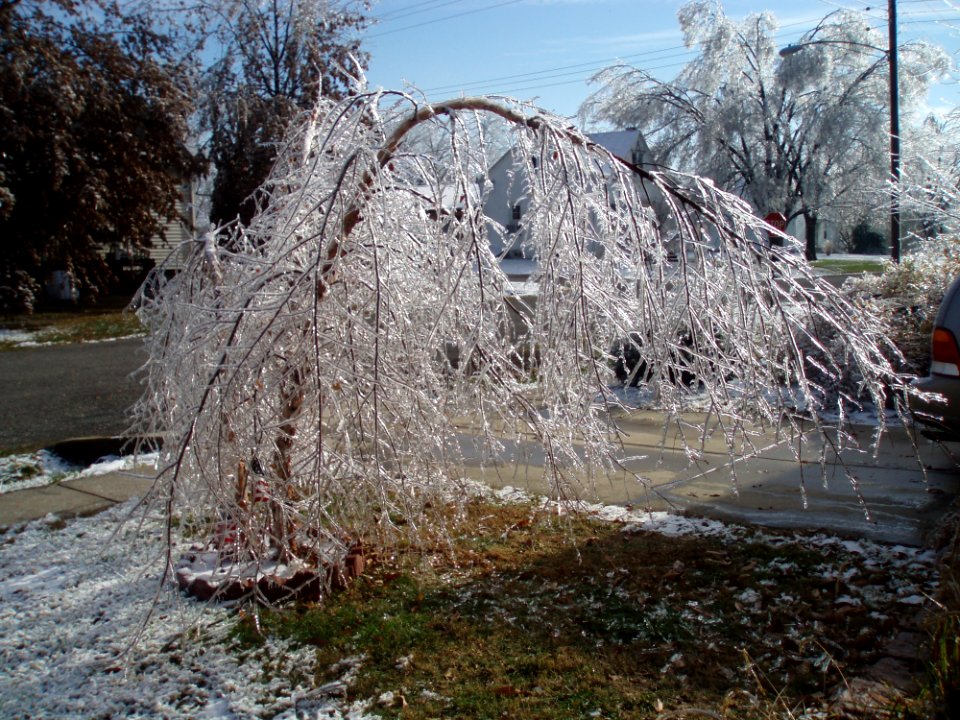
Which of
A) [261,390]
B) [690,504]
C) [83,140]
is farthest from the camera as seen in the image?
[83,140]

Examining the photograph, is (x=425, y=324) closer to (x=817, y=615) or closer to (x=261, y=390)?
(x=261, y=390)

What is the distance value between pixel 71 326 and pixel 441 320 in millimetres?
17633

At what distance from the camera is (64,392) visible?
10.7 m

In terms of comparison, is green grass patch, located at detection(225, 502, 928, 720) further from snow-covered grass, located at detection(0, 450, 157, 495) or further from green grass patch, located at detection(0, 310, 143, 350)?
green grass patch, located at detection(0, 310, 143, 350)

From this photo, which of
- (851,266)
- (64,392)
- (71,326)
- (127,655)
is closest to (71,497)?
(127,655)

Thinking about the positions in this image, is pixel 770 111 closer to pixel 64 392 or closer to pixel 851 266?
pixel 851 266

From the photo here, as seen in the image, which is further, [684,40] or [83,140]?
[684,40]

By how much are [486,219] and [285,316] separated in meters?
0.87

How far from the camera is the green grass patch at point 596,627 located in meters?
3.04

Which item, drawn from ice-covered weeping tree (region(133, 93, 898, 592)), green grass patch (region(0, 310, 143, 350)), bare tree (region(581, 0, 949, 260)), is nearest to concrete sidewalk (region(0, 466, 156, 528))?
ice-covered weeping tree (region(133, 93, 898, 592))

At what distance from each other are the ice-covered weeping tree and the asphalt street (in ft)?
7.15

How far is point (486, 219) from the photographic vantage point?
127 inches

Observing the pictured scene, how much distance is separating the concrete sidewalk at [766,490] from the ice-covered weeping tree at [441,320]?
3.75 ft

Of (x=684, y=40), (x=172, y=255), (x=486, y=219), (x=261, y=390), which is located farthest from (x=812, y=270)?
(x=684, y=40)
